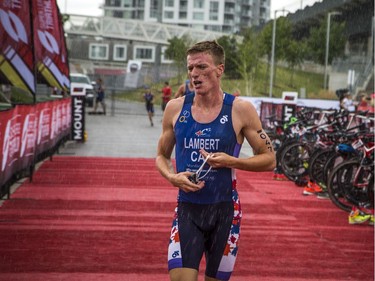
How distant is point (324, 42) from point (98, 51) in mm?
42294

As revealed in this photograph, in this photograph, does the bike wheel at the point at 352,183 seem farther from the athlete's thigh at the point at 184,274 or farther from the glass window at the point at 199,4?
the glass window at the point at 199,4

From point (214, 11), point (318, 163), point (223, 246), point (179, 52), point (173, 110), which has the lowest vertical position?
point (318, 163)

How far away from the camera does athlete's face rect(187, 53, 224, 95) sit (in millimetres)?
5082

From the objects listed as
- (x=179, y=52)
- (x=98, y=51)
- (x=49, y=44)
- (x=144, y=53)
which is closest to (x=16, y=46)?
(x=49, y=44)

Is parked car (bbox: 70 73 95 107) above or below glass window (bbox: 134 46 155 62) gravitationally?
below

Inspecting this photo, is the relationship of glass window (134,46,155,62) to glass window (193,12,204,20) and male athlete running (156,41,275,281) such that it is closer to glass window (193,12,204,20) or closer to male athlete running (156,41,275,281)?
glass window (193,12,204,20)

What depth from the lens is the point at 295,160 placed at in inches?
629

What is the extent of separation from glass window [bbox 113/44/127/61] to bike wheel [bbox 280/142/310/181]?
96129 millimetres

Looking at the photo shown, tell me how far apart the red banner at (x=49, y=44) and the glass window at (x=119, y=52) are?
3505 inches

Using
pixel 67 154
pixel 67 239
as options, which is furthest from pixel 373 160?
pixel 67 154

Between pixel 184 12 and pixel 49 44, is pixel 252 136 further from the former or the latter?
pixel 184 12

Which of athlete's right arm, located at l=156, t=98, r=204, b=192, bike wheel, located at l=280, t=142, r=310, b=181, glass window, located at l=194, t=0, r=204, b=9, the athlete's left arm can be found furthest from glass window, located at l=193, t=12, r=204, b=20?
the athlete's left arm

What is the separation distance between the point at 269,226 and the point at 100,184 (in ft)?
15.7

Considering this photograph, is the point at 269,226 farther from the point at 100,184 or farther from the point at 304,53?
the point at 304,53
